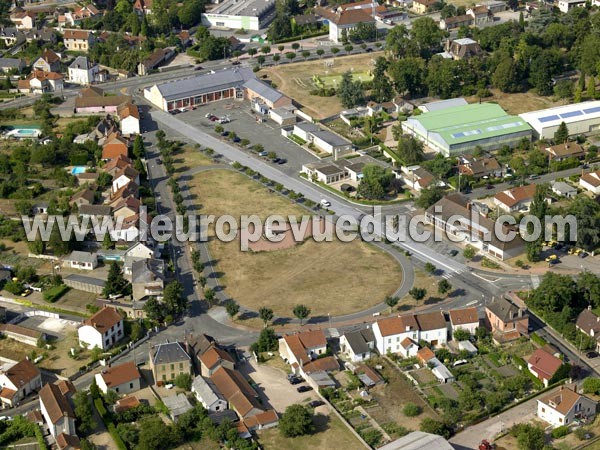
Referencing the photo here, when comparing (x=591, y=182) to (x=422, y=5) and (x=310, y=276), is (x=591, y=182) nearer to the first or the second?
(x=310, y=276)

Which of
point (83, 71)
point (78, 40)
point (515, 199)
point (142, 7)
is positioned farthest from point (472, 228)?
point (142, 7)

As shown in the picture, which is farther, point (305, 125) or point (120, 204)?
point (305, 125)

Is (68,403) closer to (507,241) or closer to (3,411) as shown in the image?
(3,411)

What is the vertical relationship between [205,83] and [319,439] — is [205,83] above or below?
above

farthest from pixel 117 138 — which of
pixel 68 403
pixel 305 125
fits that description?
pixel 68 403

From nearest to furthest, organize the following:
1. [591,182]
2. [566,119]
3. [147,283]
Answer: [147,283] → [591,182] → [566,119]

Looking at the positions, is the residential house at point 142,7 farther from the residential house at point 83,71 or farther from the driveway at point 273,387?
the driveway at point 273,387

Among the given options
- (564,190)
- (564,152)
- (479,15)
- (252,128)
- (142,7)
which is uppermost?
(142,7)
